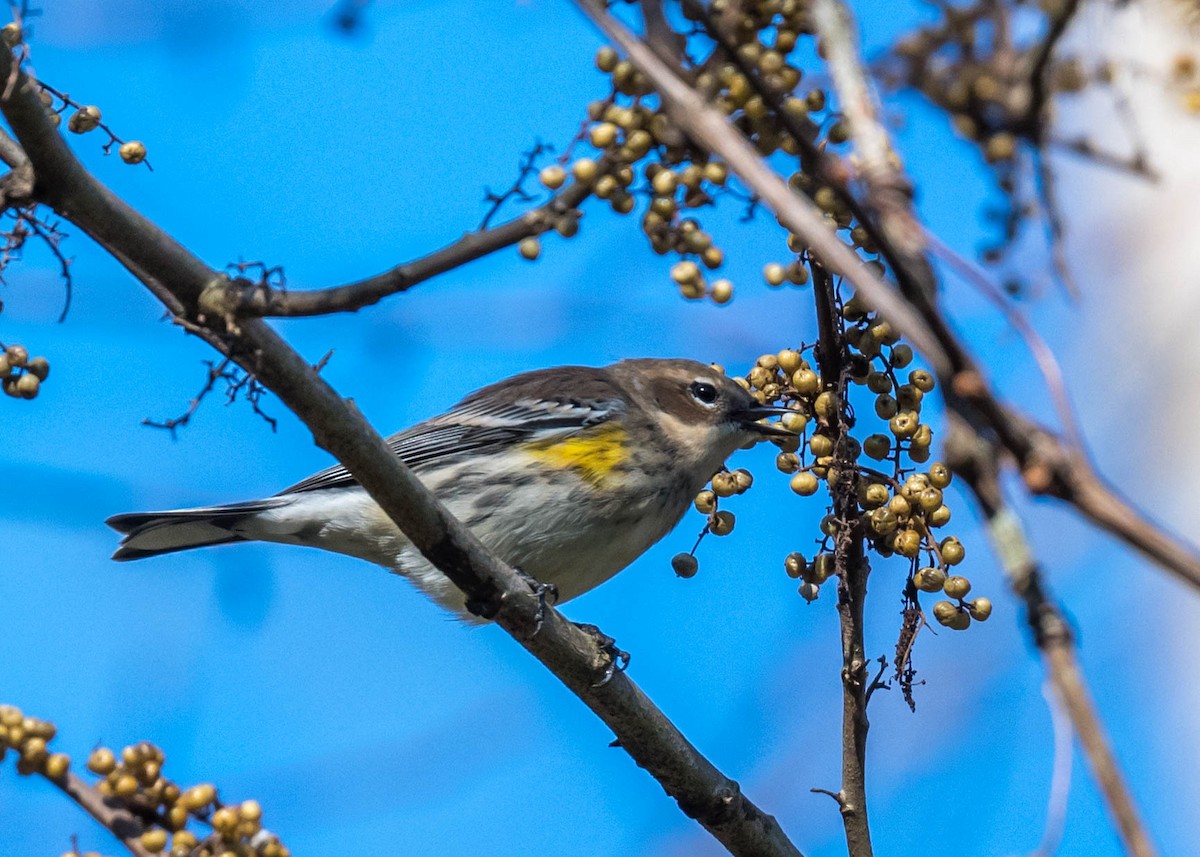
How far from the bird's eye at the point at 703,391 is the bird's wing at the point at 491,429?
0.36 m

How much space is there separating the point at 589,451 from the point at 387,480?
2726 mm

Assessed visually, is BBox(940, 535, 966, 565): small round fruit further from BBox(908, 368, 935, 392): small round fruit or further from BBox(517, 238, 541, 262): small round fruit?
BBox(517, 238, 541, 262): small round fruit

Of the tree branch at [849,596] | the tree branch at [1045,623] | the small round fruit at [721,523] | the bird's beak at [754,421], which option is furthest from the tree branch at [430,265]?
the bird's beak at [754,421]

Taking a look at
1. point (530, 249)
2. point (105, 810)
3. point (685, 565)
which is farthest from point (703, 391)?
point (105, 810)

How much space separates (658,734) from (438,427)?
2.78 m

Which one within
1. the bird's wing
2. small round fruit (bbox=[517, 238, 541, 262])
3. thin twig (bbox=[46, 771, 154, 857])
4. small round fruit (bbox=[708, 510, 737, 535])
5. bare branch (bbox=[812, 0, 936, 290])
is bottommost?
thin twig (bbox=[46, 771, 154, 857])

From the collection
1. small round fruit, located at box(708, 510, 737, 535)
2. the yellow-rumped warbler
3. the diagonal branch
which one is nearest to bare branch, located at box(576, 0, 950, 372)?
the diagonal branch

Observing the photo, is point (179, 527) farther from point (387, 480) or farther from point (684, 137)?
point (684, 137)

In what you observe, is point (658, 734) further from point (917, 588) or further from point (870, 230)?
point (870, 230)

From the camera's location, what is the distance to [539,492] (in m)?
5.95

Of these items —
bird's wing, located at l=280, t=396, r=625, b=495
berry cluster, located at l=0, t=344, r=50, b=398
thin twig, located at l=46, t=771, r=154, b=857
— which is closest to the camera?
thin twig, located at l=46, t=771, r=154, b=857

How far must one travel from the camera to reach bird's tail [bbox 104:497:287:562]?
6012mm

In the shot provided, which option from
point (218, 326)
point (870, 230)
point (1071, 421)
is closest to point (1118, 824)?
point (1071, 421)

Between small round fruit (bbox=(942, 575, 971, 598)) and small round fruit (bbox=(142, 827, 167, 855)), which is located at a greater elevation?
small round fruit (bbox=(942, 575, 971, 598))
